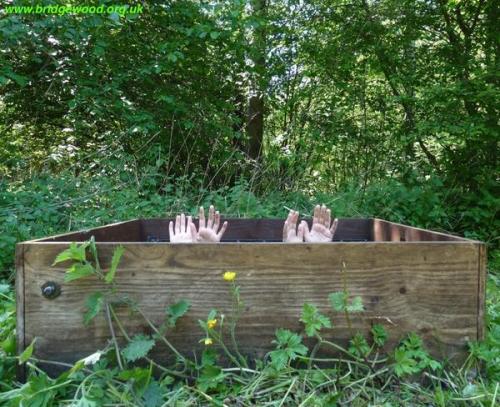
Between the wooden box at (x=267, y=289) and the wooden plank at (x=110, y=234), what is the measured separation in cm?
25

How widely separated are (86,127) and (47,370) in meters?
4.89

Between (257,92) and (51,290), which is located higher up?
(257,92)

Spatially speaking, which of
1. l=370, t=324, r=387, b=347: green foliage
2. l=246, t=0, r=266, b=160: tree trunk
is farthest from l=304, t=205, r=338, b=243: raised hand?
l=246, t=0, r=266, b=160: tree trunk

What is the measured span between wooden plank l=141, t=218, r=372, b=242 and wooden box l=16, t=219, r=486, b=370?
3.72 feet

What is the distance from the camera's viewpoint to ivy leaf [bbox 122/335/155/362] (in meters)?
1.10

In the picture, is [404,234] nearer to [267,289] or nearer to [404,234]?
[404,234]

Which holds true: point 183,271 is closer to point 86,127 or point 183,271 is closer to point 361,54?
point 86,127

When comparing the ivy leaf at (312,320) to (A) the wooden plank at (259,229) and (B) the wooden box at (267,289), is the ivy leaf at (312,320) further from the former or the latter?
(A) the wooden plank at (259,229)

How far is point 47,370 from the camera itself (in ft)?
3.97

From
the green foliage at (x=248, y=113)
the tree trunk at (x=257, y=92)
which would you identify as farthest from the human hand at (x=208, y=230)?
the tree trunk at (x=257, y=92)

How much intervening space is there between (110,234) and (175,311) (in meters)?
Result: 0.83

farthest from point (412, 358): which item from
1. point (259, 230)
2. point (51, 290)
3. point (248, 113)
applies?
point (248, 113)

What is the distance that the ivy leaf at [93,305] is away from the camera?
1.15m

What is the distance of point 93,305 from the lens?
116cm
